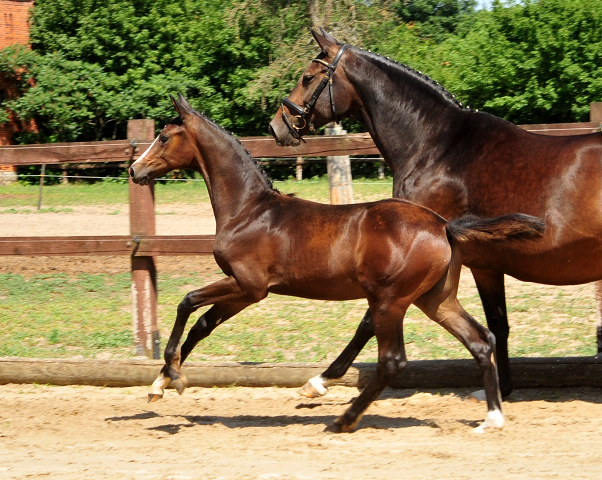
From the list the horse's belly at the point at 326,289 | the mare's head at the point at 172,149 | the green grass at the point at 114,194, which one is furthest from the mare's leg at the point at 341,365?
the green grass at the point at 114,194

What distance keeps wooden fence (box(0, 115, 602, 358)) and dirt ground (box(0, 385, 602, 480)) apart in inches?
27.4

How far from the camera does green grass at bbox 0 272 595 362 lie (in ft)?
19.7

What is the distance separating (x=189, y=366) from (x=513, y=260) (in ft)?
7.88

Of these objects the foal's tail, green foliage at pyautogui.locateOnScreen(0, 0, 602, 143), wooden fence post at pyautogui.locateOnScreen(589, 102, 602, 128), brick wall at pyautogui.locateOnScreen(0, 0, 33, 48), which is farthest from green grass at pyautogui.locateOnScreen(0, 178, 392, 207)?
the foal's tail

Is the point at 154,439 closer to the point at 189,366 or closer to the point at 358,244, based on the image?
the point at 189,366

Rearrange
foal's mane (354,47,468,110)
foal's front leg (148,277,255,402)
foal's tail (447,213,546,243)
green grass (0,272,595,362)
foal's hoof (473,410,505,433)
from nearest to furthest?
foal's tail (447,213,546,243), foal's hoof (473,410,505,433), foal's front leg (148,277,255,402), foal's mane (354,47,468,110), green grass (0,272,595,362)

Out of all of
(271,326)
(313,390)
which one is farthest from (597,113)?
(271,326)

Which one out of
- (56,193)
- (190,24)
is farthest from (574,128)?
(190,24)

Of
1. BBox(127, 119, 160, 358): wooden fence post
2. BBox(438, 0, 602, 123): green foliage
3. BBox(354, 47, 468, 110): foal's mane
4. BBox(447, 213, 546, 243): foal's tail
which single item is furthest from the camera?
BBox(438, 0, 602, 123): green foliage

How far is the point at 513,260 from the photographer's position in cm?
438

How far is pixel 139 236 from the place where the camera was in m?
5.50

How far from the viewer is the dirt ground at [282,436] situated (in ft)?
11.6

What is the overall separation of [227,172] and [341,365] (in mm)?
1476

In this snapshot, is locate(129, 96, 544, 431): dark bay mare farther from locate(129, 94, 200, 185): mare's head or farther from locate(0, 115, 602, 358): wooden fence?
locate(0, 115, 602, 358): wooden fence
